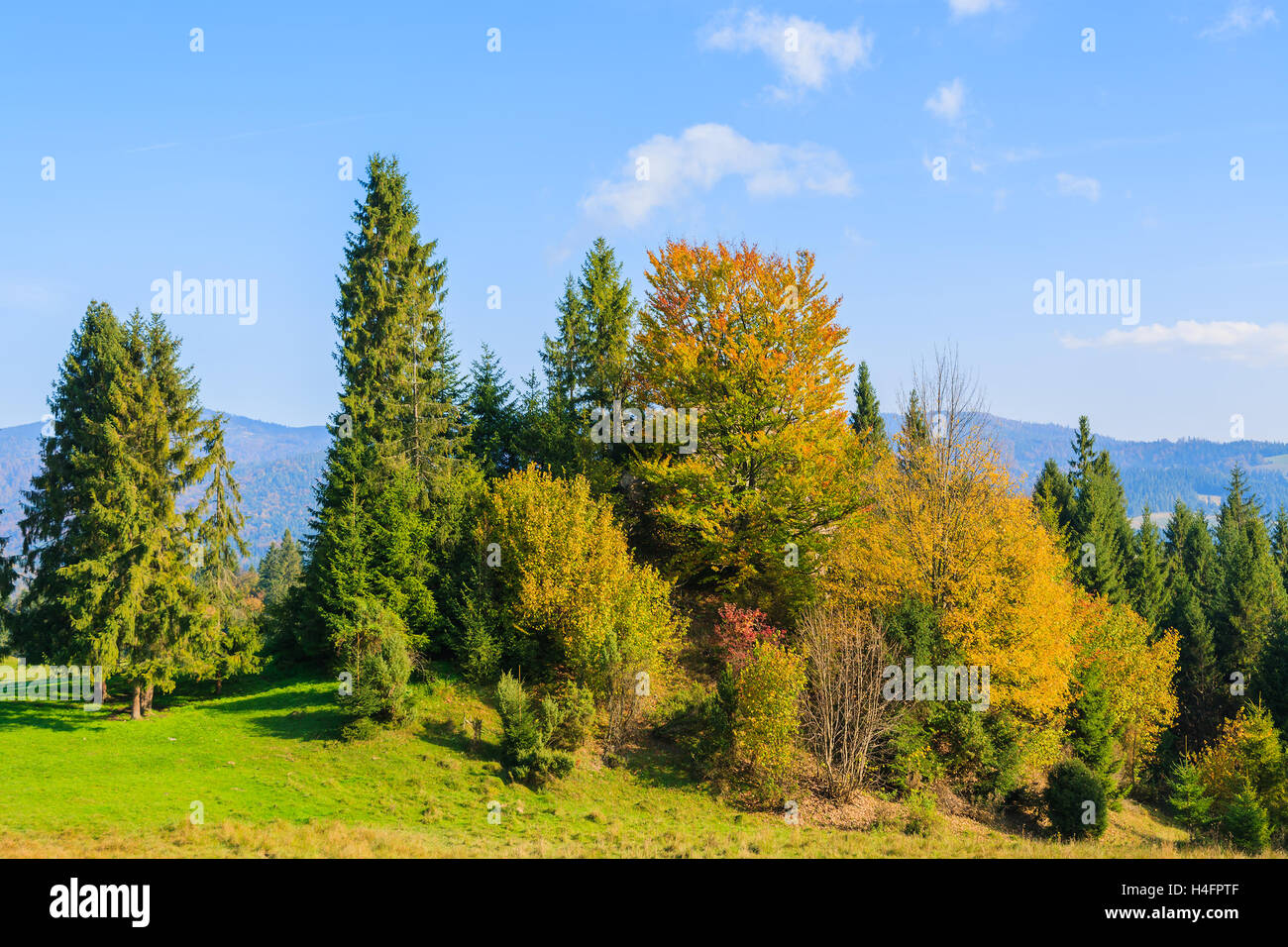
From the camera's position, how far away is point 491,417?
48344 millimetres

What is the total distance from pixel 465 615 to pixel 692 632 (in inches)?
425

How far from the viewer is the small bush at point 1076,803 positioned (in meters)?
28.7

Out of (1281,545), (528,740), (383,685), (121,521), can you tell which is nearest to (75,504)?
(121,521)

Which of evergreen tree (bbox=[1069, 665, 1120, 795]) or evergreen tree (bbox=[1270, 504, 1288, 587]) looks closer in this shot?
evergreen tree (bbox=[1069, 665, 1120, 795])

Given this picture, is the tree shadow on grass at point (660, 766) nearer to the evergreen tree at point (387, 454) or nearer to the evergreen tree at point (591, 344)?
the evergreen tree at point (387, 454)

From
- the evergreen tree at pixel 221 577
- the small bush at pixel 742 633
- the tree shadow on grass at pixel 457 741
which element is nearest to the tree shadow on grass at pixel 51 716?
the evergreen tree at pixel 221 577

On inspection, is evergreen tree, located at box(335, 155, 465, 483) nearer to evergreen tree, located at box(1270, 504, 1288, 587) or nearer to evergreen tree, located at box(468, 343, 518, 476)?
evergreen tree, located at box(468, 343, 518, 476)

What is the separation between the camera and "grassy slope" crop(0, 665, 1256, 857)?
778 inches

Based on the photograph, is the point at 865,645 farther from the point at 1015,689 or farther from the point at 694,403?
the point at 694,403

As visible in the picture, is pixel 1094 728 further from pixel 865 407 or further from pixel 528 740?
pixel 865 407

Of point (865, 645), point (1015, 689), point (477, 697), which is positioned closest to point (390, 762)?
point (477, 697)

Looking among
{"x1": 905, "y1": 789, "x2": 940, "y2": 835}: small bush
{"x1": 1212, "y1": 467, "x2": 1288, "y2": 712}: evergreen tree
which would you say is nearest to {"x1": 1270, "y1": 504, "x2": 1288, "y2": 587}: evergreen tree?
A: {"x1": 1212, "y1": 467, "x2": 1288, "y2": 712}: evergreen tree

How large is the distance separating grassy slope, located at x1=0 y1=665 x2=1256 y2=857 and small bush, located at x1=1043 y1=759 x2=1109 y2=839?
102 inches

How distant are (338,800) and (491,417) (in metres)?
27.9
